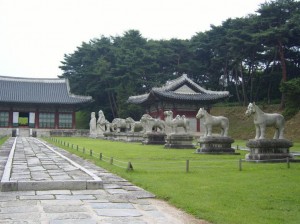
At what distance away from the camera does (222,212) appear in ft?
22.0

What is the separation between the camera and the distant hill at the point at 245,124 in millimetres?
37594

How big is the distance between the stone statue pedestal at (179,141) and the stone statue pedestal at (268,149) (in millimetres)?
8690

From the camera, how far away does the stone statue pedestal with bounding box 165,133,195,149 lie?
80.7ft

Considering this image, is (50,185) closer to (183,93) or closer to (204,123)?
(204,123)

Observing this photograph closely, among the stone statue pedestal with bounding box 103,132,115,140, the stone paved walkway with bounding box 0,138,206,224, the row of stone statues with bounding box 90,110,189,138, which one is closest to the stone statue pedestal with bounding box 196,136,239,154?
the row of stone statues with bounding box 90,110,189,138

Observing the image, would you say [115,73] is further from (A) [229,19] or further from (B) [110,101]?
(A) [229,19]

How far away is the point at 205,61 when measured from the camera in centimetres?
5738

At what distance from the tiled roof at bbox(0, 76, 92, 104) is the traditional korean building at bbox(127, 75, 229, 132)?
11867 mm

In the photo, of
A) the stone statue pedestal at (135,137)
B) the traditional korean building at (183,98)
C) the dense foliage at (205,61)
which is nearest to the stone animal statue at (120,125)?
the stone statue pedestal at (135,137)

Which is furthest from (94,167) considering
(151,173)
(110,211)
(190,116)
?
(190,116)

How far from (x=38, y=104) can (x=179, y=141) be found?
34.8 meters

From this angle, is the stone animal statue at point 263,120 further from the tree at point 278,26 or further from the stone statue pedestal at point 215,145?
the tree at point 278,26

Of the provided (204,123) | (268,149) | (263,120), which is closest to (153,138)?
(204,123)

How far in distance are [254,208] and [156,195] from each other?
2.23m
